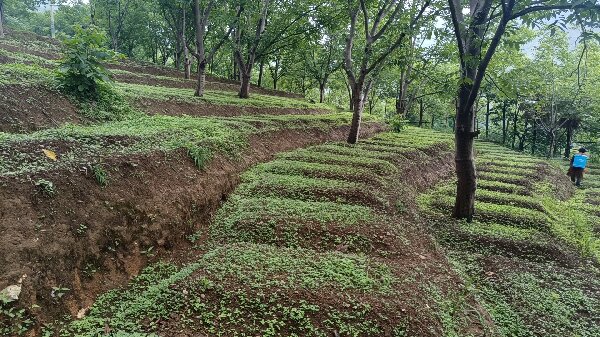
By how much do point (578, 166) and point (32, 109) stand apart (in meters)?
22.8

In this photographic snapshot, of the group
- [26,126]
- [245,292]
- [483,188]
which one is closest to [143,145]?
[26,126]

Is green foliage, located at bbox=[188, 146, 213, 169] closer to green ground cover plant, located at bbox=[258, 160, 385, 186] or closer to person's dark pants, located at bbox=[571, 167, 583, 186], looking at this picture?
green ground cover plant, located at bbox=[258, 160, 385, 186]

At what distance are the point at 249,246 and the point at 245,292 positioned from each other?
62.7 inches

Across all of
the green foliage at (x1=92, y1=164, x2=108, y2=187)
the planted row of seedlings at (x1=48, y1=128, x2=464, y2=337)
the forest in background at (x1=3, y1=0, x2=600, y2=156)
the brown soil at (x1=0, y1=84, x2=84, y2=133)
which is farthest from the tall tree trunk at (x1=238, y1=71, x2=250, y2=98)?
the green foliage at (x1=92, y1=164, x2=108, y2=187)

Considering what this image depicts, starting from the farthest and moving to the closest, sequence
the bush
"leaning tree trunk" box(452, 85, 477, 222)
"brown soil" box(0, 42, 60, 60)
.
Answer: "brown soil" box(0, 42, 60, 60) → the bush → "leaning tree trunk" box(452, 85, 477, 222)

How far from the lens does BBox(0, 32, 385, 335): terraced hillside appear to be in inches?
181

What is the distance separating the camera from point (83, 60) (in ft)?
32.4

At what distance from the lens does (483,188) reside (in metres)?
14.4

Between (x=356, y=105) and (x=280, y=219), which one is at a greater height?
(x=356, y=105)

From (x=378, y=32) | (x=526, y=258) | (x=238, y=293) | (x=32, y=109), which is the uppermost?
(x=378, y=32)

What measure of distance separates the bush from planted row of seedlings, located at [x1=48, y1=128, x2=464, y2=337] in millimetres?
4890

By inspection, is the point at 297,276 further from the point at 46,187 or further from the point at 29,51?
the point at 29,51

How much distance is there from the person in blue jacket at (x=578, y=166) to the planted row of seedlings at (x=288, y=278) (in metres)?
14.9

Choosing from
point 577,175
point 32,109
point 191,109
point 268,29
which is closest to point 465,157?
point 32,109
